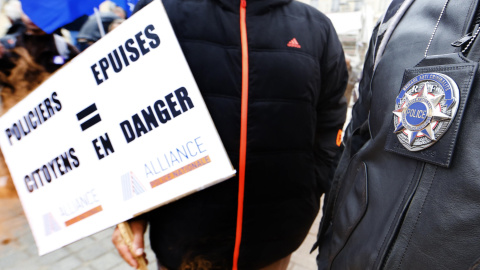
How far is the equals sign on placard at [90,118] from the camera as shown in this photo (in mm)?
1037

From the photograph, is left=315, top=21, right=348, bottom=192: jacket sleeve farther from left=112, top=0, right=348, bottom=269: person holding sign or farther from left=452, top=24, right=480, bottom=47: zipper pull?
left=452, top=24, right=480, bottom=47: zipper pull

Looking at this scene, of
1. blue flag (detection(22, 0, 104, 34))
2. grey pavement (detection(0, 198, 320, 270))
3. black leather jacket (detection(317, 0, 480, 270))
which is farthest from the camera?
grey pavement (detection(0, 198, 320, 270))

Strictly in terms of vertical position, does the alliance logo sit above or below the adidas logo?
below

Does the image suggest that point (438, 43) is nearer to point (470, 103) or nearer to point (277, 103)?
point (470, 103)

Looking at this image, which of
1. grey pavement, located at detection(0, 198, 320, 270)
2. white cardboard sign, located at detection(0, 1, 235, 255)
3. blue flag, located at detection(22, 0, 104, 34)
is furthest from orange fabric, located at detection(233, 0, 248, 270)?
grey pavement, located at detection(0, 198, 320, 270)

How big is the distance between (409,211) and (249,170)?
24.2 inches

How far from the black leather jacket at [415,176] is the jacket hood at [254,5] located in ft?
1.42

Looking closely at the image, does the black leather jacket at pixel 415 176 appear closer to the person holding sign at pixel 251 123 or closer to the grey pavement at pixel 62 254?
the person holding sign at pixel 251 123

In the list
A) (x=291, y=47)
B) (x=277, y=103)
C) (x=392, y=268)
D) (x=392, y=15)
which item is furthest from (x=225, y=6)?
(x=392, y=268)

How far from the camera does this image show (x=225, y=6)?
116cm

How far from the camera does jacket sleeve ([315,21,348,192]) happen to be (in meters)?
1.36

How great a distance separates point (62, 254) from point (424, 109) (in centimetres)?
332

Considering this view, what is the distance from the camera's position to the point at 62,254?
296 centimetres

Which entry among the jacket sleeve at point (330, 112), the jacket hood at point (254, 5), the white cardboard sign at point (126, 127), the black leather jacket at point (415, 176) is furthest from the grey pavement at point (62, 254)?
the jacket hood at point (254, 5)
